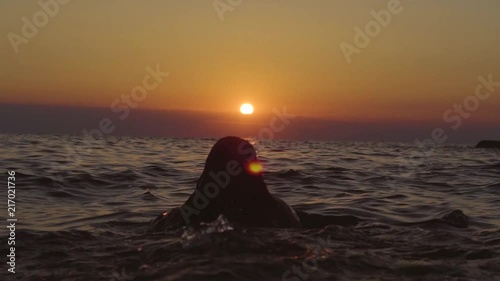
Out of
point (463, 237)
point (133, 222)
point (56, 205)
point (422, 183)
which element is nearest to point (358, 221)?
point (463, 237)

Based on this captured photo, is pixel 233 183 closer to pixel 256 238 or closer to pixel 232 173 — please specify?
pixel 232 173

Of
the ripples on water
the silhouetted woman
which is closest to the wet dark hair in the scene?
the silhouetted woman

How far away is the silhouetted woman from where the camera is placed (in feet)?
23.9

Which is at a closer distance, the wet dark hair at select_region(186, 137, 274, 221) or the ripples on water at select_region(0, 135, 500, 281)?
the ripples on water at select_region(0, 135, 500, 281)

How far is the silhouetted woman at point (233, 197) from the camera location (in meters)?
7.27

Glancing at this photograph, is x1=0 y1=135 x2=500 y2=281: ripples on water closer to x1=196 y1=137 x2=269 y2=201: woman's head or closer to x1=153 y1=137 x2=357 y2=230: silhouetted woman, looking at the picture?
x1=153 y1=137 x2=357 y2=230: silhouetted woman

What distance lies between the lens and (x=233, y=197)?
732 cm

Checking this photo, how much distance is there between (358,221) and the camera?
8.83 metres

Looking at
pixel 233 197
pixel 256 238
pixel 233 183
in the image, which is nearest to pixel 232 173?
pixel 233 183

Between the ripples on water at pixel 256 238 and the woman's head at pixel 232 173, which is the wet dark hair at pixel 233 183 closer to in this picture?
the woman's head at pixel 232 173

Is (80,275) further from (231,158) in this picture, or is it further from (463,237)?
(463,237)

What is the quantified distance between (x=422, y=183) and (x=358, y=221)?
7.42 m

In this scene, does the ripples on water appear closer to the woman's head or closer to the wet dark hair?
the wet dark hair

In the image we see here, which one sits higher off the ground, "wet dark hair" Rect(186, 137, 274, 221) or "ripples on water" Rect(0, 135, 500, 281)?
"wet dark hair" Rect(186, 137, 274, 221)
